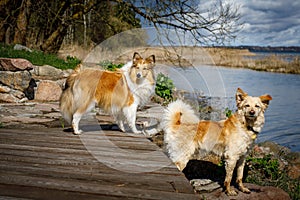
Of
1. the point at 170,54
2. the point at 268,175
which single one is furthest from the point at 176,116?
the point at 170,54

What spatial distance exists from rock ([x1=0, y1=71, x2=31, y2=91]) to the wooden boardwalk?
3447 mm

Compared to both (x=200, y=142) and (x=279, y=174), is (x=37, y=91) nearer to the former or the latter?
(x=200, y=142)

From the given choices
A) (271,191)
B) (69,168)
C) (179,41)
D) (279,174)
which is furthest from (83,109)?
(179,41)

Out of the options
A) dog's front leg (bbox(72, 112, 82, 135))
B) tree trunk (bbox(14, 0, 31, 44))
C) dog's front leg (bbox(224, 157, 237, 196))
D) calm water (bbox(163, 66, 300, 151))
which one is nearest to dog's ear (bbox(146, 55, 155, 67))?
dog's front leg (bbox(72, 112, 82, 135))

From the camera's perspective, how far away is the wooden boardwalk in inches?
84.7

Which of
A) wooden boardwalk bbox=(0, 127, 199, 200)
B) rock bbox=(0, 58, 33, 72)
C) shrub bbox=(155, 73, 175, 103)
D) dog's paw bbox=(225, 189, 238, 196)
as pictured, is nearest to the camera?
wooden boardwalk bbox=(0, 127, 199, 200)

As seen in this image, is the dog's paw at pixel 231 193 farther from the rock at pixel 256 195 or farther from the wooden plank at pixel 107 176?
the wooden plank at pixel 107 176

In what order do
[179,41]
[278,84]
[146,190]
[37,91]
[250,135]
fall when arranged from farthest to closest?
[278,84] < [179,41] < [37,91] < [250,135] < [146,190]

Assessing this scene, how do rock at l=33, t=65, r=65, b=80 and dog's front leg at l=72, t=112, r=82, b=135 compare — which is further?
rock at l=33, t=65, r=65, b=80

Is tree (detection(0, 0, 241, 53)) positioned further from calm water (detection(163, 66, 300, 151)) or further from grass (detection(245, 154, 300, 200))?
grass (detection(245, 154, 300, 200))

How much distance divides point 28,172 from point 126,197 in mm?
858

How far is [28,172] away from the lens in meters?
2.44

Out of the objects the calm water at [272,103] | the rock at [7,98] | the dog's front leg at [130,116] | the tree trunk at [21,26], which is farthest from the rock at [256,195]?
the tree trunk at [21,26]

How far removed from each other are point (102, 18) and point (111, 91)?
12.0 m
